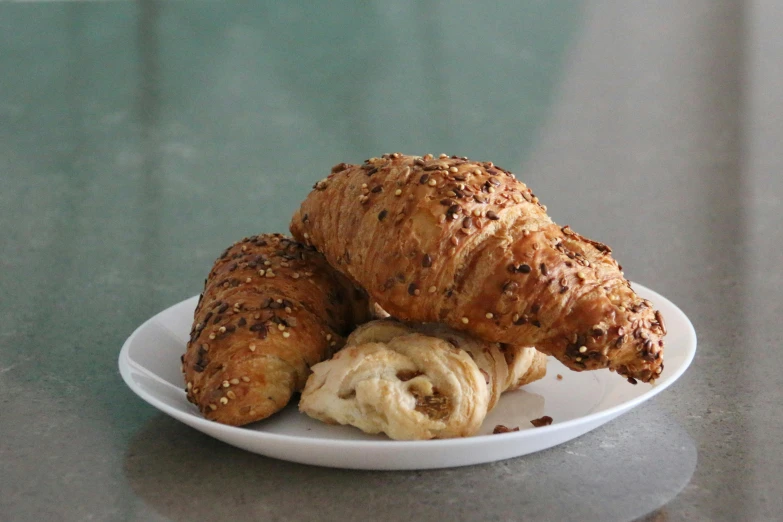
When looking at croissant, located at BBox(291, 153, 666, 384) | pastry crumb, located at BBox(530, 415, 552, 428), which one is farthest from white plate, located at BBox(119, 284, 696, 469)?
croissant, located at BBox(291, 153, 666, 384)

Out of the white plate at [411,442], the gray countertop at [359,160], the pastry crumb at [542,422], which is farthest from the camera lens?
the pastry crumb at [542,422]

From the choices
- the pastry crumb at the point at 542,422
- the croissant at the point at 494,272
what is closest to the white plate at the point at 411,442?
the pastry crumb at the point at 542,422

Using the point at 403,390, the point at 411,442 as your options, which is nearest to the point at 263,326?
the point at 403,390

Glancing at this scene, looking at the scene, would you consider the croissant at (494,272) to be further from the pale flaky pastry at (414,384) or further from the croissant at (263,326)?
the croissant at (263,326)

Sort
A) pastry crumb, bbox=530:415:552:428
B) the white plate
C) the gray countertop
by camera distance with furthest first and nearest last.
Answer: pastry crumb, bbox=530:415:552:428 < the gray countertop < the white plate

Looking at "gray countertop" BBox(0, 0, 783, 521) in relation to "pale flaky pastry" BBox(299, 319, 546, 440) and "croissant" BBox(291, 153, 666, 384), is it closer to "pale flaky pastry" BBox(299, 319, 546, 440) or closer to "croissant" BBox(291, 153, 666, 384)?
"pale flaky pastry" BBox(299, 319, 546, 440)

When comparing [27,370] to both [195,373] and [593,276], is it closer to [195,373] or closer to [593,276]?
[195,373]
